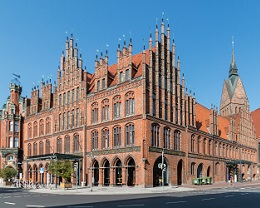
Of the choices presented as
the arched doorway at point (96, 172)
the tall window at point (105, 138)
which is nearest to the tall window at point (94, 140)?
the tall window at point (105, 138)

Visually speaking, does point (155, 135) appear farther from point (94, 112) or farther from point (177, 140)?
point (94, 112)

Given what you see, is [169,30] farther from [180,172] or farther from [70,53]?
[180,172]

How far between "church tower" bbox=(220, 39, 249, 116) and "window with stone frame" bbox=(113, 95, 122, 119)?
59753 mm

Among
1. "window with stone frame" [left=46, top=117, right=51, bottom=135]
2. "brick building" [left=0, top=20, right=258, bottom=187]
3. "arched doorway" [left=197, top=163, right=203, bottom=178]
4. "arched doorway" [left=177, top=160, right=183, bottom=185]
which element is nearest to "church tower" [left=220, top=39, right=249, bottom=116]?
"brick building" [left=0, top=20, right=258, bottom=187]

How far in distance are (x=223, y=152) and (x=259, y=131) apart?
35.1m

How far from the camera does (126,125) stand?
48.0m

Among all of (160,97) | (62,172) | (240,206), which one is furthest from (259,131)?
(240,206)

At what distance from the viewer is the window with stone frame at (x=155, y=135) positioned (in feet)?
155

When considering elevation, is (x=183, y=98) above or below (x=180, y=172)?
above

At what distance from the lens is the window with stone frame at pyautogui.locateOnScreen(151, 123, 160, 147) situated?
47306 millimetres

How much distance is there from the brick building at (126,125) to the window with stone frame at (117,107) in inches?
5.6

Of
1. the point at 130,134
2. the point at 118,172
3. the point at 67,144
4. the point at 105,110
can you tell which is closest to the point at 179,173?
the point at 118,172

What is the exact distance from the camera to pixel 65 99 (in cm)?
6041

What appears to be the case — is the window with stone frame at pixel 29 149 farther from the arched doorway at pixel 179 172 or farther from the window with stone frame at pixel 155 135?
the window with stone frame at pixel 155 135
